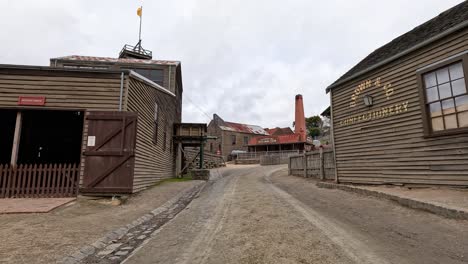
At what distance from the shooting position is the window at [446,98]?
7207mm

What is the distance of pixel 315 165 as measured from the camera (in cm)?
1488

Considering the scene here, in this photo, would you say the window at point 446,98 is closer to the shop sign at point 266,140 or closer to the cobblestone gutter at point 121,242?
the cobblestone gutter at point 121,242

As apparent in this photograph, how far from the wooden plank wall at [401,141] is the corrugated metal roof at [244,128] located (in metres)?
35.3

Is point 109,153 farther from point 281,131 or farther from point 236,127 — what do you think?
point 281,131

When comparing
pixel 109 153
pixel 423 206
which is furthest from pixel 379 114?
pixel 109 153

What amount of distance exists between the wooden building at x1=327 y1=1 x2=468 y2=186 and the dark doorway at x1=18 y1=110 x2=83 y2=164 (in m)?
12.4

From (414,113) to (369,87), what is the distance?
2.31 meters

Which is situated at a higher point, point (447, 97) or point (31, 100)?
point (31, 100)

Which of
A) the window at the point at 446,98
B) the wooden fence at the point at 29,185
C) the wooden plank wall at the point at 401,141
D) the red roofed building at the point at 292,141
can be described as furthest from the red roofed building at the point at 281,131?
the wooden fence at the point at 29,185

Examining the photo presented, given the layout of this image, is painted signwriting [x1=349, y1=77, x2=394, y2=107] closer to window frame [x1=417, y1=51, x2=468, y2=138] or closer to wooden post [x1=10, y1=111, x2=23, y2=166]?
window frame [x1=417, y1=51, x2=468, y2=138]

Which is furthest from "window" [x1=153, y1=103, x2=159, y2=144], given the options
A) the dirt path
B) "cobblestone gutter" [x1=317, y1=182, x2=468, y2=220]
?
"cobblestone gutter" [x1=317, y1=182, x2=468, y2=220]

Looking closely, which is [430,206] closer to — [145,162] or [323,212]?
[323,212]

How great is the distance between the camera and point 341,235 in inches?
181

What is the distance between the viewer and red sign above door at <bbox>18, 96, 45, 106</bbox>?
27.7 ft
